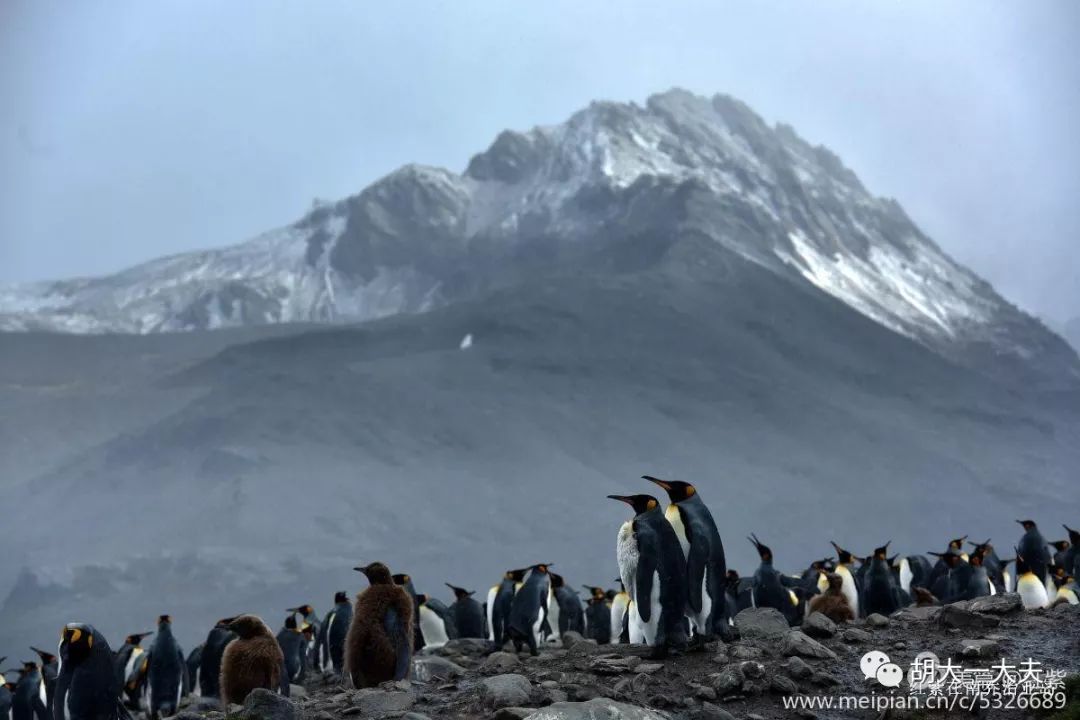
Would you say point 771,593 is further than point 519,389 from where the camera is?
No

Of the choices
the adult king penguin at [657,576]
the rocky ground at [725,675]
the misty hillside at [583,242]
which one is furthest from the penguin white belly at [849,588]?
the misty hillside at [583,242]

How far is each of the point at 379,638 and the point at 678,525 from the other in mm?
2279

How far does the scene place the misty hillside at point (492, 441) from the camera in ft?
209

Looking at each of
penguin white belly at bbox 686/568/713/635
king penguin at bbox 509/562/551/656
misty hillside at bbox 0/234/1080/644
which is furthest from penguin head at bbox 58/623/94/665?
misty hillside at bbox 0/234/1080/644

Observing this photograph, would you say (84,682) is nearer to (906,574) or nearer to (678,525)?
(678,525)

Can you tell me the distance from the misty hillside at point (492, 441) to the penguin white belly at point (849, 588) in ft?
158

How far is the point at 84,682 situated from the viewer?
23.7 feet

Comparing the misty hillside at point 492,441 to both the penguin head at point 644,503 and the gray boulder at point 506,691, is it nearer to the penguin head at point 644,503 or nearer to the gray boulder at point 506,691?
the penguin head at point 644,503

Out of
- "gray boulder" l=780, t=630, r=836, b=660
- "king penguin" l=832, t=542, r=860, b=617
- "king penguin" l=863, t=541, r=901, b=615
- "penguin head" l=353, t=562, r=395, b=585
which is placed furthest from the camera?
"king penguin" l=863, t=541, r=901, b=615

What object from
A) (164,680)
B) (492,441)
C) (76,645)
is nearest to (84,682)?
(76,645)

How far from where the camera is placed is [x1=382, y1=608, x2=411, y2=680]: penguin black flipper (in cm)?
776

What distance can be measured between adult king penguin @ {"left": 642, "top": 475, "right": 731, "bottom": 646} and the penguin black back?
3.92 meters

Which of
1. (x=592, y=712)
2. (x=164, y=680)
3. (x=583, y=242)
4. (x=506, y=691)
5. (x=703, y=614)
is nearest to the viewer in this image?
(x=592, y=712)

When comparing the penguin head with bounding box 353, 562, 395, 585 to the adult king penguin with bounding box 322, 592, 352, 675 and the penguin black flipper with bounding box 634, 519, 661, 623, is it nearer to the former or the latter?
the penguin black flipper with bounding box 634, 519, 661, 623
